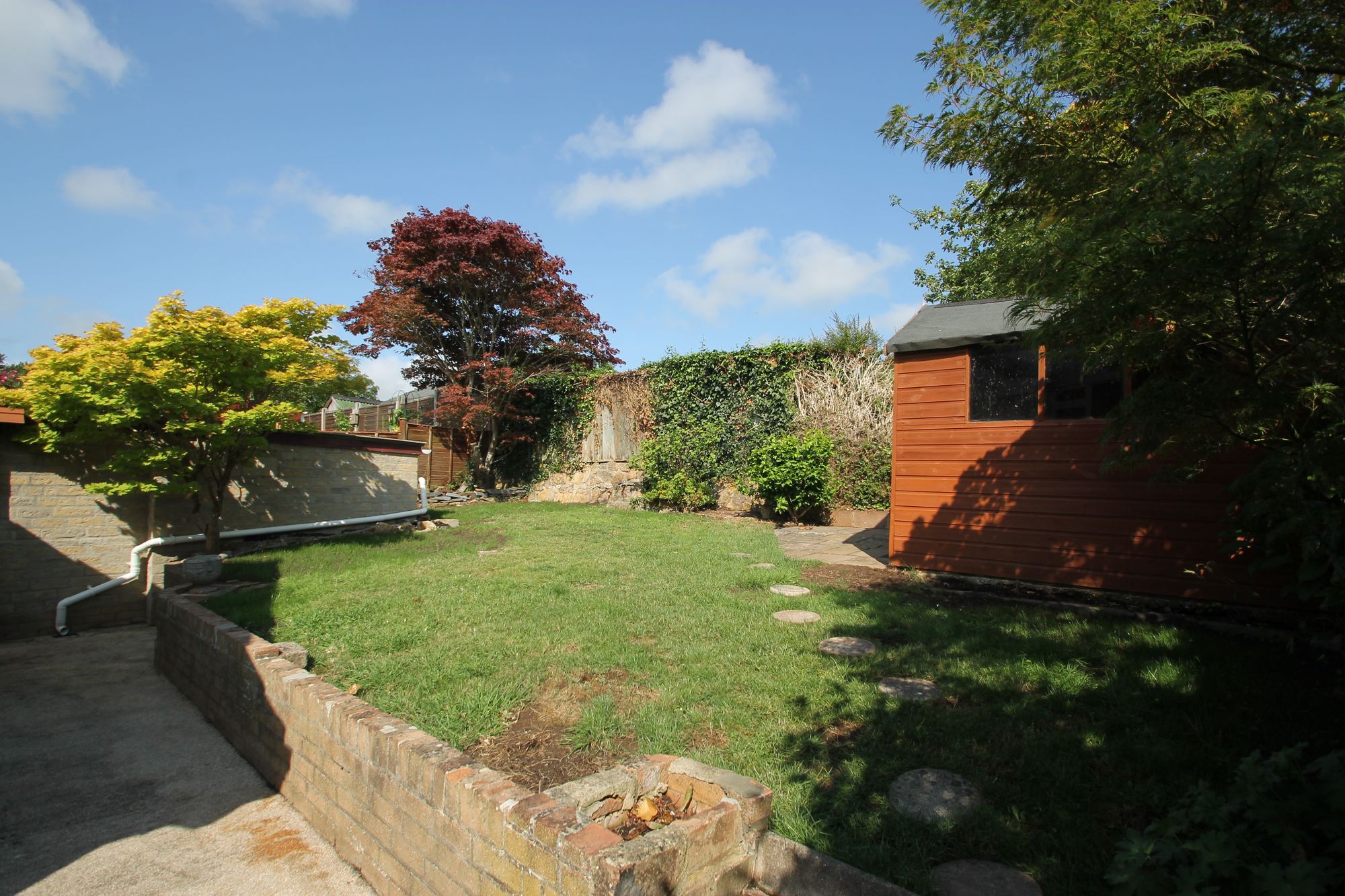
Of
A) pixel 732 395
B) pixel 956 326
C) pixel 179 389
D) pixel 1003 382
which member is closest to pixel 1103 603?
pixel 1003 382

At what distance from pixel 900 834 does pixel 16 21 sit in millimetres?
10126

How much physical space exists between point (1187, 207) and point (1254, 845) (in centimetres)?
240

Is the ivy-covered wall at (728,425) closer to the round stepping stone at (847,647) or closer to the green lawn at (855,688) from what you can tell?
the green lawn at (855,688)

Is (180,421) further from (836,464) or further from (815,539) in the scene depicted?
(836,464)

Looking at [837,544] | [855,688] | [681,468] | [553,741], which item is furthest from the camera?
[681,468]

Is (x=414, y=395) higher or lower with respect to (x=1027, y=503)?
higher

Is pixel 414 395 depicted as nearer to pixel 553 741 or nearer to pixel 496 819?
pixel 553 741

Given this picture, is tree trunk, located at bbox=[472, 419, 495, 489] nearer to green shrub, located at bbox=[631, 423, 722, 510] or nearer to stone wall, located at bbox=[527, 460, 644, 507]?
stone wall, located at bbox=[527, 460, 644, 507]

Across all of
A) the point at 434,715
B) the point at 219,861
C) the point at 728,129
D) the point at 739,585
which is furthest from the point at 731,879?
the point at 728,129

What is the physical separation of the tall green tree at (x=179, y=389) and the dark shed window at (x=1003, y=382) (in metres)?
7.21

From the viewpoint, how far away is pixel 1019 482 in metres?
5.92

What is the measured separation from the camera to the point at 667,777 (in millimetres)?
2555

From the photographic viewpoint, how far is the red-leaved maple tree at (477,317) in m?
13.6

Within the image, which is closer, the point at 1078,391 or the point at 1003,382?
the point at 1078,391
